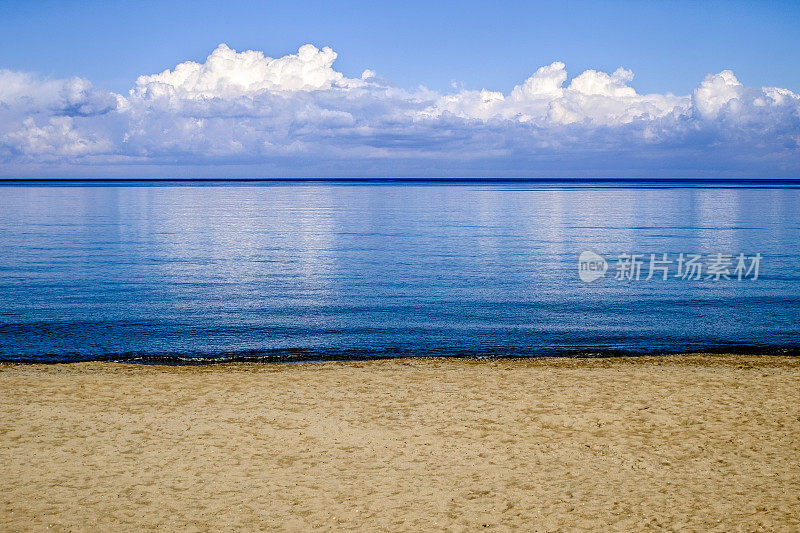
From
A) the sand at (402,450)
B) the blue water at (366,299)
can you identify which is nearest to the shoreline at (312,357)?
the blue water at (366,299)

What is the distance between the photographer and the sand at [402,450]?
30.7ft

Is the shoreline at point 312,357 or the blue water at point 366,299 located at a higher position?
the blue water at point 366,299

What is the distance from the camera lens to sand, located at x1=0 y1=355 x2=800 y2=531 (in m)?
9.34

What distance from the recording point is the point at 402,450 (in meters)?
11.7

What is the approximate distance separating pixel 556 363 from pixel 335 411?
24.8 feet

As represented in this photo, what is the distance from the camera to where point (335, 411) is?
13867 millimetres

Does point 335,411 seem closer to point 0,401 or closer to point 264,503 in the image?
point 264,503

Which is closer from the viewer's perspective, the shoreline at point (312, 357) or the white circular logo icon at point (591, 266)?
the shoreline at point (312, 357)

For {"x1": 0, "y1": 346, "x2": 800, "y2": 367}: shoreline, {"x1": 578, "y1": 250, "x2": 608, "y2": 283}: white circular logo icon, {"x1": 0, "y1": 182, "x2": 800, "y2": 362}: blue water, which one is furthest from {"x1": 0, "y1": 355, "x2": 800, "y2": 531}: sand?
{"x1": 578, "y1": 250, "x2": 608, "y2": 283}: white circular logo icon

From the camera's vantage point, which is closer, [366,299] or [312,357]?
[312,357]

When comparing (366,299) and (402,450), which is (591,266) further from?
(402,450)

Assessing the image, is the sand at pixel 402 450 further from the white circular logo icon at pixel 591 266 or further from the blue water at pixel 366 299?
the white circular logo icon at pixel 591 266

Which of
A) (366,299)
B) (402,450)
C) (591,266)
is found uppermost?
(591,266)

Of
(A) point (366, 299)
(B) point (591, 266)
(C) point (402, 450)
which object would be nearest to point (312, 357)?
(C) point (402, 450)
